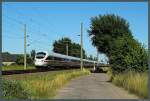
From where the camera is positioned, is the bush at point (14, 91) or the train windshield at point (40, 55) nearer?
the bush at point (14, 91)

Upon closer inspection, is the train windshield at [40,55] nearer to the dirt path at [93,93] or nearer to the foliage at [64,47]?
the dirt path at [93,93]

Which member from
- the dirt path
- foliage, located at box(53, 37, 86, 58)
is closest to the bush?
the dirt path

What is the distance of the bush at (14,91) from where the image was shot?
1792 centimetres

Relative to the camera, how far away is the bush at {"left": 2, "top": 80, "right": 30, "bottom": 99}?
58.8 feet

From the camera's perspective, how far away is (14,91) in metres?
18.1

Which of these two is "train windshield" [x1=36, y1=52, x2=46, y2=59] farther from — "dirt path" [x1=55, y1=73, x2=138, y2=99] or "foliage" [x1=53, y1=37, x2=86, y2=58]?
"foliage" [x1=53, y1=37, x2=86, y2=58]

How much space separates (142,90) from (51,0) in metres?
8.60

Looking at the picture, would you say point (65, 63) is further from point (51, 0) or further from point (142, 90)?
point (51, 0)

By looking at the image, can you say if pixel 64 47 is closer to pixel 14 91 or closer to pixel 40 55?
pixel 40 55

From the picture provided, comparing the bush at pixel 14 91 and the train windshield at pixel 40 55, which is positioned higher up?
the train windshield at pixel 40 55

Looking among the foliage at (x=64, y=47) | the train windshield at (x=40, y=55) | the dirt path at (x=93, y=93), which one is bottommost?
the dirt path at (x=93, y=93)

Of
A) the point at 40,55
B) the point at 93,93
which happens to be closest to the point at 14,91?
the point at 93,93

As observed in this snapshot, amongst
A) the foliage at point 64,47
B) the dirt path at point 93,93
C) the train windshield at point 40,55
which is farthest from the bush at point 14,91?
the foliage at point 64,47

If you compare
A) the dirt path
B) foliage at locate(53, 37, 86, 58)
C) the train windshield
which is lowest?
the dirt path
